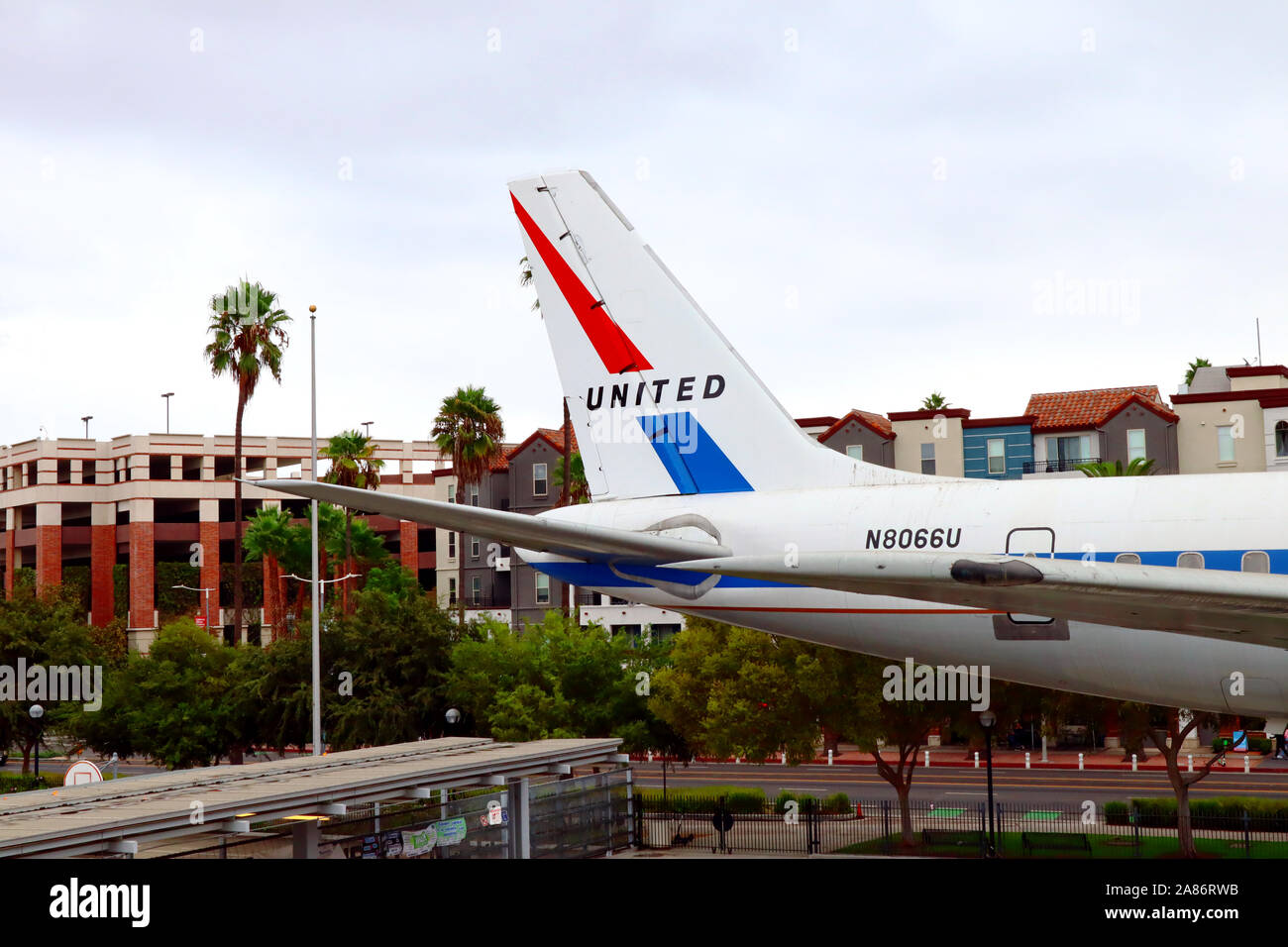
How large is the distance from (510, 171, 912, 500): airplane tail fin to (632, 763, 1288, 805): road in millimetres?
31683

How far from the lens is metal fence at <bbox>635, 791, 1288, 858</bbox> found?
3628 centimetres

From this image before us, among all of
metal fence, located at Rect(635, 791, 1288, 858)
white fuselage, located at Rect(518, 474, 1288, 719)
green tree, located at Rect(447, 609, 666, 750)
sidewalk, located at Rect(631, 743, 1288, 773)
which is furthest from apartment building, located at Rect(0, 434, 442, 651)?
white fuselage, located at Rect(518, 474, 1288, 719)

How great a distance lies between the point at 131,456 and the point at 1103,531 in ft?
323

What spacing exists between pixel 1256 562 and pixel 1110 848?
25.2 m

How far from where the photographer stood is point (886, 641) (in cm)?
1617

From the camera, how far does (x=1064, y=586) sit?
9984 millimetres

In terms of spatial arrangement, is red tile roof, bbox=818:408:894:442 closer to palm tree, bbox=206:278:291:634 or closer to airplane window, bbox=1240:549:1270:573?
palm tree, bbox=206:278:291:634

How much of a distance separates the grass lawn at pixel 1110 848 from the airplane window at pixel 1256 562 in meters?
23.0

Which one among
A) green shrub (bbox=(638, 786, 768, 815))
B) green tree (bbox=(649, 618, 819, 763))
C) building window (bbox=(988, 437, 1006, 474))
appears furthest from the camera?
building window (bbox=(988, 437, 1006, 474))

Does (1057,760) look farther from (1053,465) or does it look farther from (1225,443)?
(1225,443)

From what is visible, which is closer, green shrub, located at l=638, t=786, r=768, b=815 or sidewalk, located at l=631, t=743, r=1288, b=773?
green shrub, located at l=638, t=786, r=768, b=815

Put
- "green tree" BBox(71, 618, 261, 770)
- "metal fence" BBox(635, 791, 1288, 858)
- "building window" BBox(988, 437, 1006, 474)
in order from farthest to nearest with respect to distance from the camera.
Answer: "building window" BBox(988, 437, 1006, 474) → "green tree" BBox(71, 618, 261, 770) → "metal fence" BBox(635, 791, 1288, 858)

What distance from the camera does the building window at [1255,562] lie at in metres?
14.0
